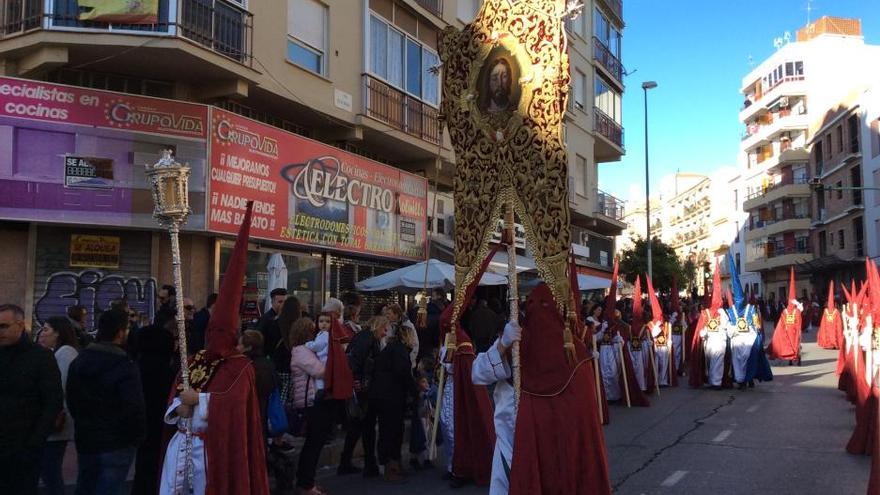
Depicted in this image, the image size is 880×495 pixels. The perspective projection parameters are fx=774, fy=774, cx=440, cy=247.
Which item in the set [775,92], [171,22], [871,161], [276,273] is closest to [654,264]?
[871,161]

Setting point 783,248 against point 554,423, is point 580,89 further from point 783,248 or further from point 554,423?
point 783,248

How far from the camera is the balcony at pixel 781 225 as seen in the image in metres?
60.5

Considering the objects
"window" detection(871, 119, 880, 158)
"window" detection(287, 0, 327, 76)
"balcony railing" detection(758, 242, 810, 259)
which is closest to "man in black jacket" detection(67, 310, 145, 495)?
"window" detection(287, 0, 327, 76)

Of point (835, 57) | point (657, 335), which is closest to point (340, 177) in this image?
point (657, 335)

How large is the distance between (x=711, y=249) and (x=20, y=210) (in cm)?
8495

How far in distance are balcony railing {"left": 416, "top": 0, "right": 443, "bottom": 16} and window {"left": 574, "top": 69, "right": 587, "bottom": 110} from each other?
33.3 feet

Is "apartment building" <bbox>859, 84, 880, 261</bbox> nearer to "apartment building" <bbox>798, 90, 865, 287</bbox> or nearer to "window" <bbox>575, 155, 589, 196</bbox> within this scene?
"apartment building" <bbox>798, 90, 865, 287</bbox>

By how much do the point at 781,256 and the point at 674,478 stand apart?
5988cm

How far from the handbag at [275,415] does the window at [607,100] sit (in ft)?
91.6

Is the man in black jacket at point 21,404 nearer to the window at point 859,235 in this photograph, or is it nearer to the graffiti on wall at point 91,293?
the graffiti on wall at point 91,293

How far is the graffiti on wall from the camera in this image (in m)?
→ 12.7

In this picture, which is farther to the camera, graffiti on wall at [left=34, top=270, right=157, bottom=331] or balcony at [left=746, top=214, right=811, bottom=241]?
balcony at [left=746, top=214, right=811, bottom=241]

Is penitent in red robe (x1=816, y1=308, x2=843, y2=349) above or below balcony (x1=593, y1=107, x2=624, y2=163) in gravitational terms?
below

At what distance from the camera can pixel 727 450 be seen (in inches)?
376
